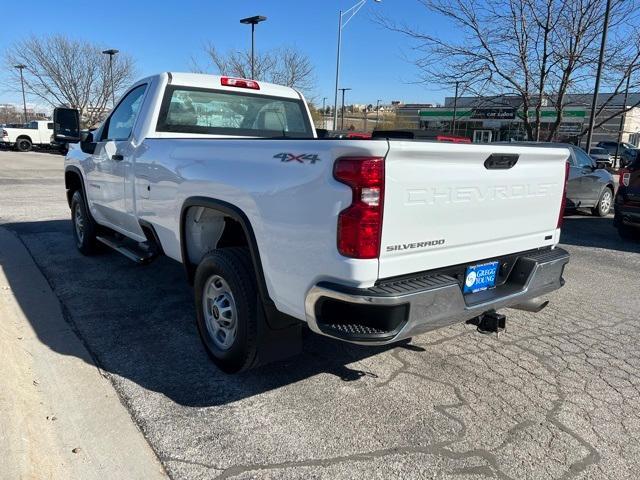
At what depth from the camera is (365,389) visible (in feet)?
10.9

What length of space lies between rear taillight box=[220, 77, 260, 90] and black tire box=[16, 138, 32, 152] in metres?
33.7

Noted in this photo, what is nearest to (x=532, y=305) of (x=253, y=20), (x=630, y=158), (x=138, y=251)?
(x=138, y=251)

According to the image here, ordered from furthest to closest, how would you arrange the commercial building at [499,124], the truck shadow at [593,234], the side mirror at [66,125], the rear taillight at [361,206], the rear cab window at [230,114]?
the commercial building at [499,124], the truck shadow at [593,234], the side mirror at [66,125], the rear cab window at [230,114], the rear taillight at [361,206]

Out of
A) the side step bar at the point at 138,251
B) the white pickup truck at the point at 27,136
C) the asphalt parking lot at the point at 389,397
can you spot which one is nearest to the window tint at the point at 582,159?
the asphalt parking lot at the point at 389,397

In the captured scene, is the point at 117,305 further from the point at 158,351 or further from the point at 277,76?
the point at 277,76

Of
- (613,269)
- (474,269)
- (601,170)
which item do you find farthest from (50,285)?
(601,170)

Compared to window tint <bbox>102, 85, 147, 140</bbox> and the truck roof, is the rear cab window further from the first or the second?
window tint <bbox>102, 85, 147, 140</bbox>

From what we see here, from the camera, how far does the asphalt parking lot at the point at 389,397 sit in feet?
8.58

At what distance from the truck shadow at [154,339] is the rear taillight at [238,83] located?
210 cm

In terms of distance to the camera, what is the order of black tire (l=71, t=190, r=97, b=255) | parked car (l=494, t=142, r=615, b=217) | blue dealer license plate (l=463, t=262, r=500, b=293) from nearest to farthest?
1. blue dealer license plate (l=463, t=262, r=500, b=293)
2. black tire (l=71, t=190, r=97, b=255)
3. parked car (l=494, t=142, r=615, b=217)

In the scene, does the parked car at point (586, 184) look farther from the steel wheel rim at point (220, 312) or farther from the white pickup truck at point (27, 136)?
the white pickup truck at point (27, 136)

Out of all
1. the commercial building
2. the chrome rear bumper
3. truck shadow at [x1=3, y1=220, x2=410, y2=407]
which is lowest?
truck shadow at [x1=3, y1=220, x2=410, y2=407]

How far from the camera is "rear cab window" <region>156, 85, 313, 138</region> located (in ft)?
15.5

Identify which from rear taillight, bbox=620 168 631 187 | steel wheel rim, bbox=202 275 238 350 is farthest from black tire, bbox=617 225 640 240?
steel wheel rim, bbox=202 275 238 350
